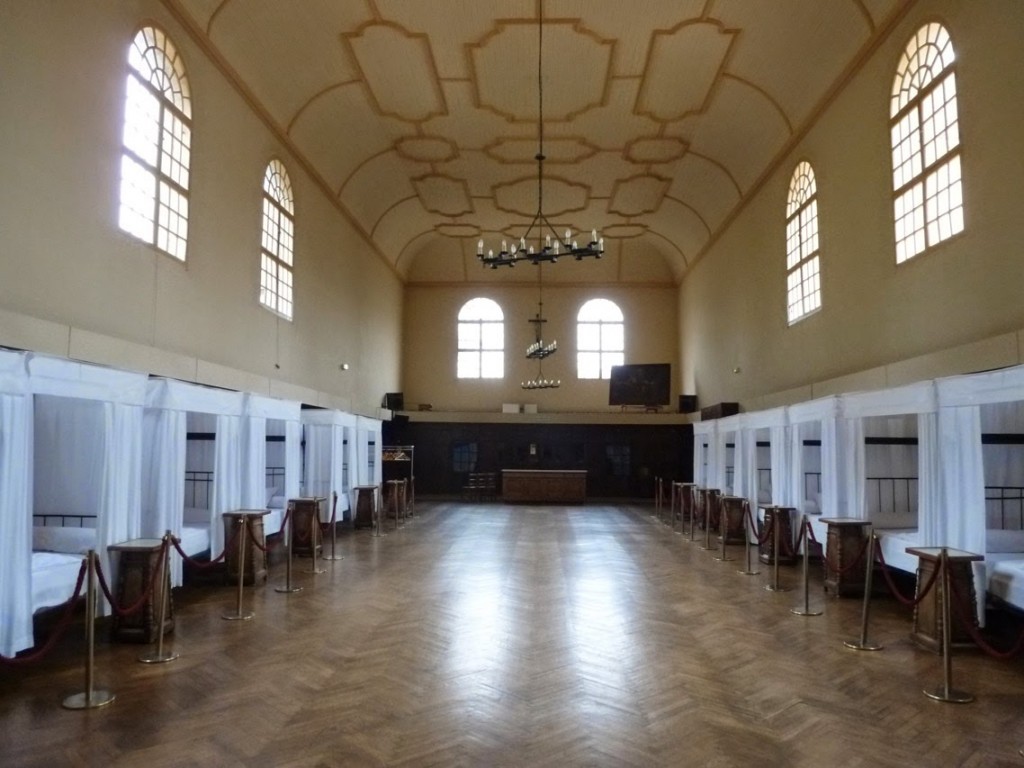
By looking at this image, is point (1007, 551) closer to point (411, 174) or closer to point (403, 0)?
point (403, 0)

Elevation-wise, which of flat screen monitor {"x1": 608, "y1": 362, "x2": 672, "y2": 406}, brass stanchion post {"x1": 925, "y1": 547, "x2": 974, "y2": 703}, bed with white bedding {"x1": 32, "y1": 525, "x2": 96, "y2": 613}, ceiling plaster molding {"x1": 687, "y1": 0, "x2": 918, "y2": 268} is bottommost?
brass stanchion post {"x1": 925, "y1": 547, "x2": 974, "y2": 703}

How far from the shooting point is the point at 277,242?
12508 mm

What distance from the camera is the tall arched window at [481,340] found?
23750mm

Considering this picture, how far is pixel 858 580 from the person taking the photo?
7781 mm

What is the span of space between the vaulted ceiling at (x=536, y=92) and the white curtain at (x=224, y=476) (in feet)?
17.8

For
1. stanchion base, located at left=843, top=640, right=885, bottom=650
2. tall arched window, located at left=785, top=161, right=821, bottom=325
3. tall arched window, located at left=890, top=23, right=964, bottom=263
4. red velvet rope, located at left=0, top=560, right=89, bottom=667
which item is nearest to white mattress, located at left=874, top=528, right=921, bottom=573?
stanchion base, located at left=843, top=640, right=885, bottom=650

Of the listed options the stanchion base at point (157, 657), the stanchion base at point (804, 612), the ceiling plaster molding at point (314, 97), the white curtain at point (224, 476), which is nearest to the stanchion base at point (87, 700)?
the stanchion base at point (157, 657)

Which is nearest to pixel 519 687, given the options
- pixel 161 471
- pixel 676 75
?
pixel 161 471

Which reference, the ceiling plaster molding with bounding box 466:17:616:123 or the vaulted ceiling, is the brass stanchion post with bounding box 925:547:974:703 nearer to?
the vaulted ceiling

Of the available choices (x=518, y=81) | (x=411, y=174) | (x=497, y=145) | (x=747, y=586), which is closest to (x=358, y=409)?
(x=411, y=174)

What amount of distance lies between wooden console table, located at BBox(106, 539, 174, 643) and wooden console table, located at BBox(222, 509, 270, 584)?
84.6 inches

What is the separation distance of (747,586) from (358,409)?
1160cm

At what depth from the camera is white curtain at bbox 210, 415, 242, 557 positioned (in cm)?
834

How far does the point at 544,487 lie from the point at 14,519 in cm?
Answer: 1626
